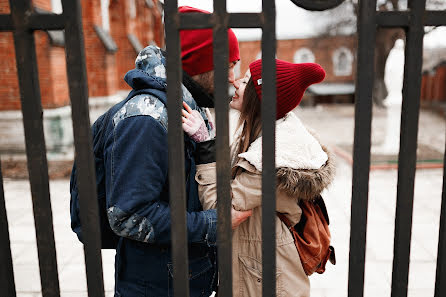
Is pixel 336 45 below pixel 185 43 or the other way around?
the other way around

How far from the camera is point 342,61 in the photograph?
128ft

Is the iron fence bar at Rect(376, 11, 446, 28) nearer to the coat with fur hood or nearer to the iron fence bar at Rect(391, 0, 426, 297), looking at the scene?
the iron fence bar at Rect(391, 0, 426, 297)

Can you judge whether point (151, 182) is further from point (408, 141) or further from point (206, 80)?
point (408, 141)

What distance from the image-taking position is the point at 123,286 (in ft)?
5.70

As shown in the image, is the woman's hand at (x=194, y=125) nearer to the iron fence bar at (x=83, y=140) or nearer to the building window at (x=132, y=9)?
the iron fence bar at (x=83, y=140)

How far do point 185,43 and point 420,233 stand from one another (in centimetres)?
417

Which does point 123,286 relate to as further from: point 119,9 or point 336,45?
point 336,45

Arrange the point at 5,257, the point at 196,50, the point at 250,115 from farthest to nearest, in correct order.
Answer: the point at 250,115 < the point at 196,50 < the point at 5,257

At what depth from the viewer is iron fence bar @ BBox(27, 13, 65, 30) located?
106 cm

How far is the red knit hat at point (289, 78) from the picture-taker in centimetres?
182

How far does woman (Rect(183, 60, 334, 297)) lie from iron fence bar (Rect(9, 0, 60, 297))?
0.65 meters

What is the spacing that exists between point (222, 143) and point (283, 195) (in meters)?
0.75

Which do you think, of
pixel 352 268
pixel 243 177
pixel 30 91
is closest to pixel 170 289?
pixel 243 177

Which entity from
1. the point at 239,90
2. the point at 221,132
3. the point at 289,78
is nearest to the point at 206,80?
the point at 239,90
